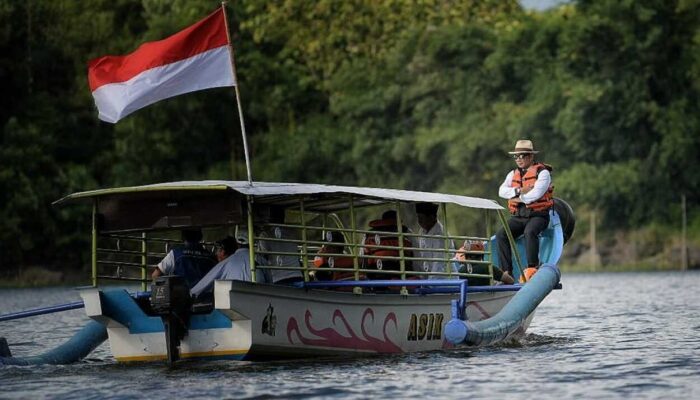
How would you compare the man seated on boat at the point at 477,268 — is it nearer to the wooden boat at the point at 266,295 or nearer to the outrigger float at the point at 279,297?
the outrigger float at the point at 279,297

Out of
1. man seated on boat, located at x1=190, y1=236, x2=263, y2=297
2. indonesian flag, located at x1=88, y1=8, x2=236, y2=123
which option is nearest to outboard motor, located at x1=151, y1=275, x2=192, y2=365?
man seated on boat, located at x1=190, y1=236, x2=263, y2=297

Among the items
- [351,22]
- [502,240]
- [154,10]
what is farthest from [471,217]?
[502,240]

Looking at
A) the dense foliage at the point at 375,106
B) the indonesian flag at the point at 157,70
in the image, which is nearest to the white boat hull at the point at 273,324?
the indonesian flag at the point at 157,70

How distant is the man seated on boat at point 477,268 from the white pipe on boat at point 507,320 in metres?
0.73

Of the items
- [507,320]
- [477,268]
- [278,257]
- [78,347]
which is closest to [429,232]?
[477,268]

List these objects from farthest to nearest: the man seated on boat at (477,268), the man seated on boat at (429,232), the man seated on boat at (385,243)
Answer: the man seated on boat at (477,268), the man seated on boat at (429,232), the man seated on boat at (385,243)

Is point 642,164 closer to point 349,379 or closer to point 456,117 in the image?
point 456,117

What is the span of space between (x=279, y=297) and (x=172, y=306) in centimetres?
116

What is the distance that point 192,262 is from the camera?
17.9 metres

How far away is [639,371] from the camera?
16641 millimetres

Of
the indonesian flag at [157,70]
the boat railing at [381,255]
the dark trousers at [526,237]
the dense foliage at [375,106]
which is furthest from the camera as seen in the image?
the dense foliage at [375,106]

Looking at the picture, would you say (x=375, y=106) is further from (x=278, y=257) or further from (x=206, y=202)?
(x=206, y=202)

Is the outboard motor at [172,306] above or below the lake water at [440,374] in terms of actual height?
above

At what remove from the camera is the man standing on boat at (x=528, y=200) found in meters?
20.7
